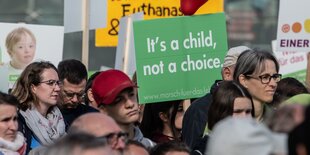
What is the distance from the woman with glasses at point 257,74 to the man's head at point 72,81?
1.22 m

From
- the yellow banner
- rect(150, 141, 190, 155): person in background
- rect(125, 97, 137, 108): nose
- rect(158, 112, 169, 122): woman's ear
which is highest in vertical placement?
the yellow banner

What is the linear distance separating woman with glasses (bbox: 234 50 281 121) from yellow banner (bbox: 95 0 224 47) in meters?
2.71

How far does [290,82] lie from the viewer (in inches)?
278

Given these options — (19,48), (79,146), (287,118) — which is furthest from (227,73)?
(287,118)

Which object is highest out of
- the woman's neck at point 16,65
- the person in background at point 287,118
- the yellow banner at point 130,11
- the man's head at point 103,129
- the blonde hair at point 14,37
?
the yellow banner at point 130,11

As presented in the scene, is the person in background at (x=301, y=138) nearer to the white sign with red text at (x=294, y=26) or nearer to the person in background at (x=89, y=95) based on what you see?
the person in background at (x=89, y=95)

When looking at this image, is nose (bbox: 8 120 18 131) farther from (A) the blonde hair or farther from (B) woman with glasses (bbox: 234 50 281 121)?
(A) the blonde hair

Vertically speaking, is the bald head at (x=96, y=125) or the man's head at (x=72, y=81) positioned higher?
the bald head at (x=96, y=125)

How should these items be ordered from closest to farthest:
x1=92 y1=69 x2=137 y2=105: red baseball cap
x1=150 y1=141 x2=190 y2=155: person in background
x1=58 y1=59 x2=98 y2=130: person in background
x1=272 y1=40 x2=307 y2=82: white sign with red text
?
x1=150 y1=141 x2=190 y2=155: person in background
x1=92 y1=69 x2=137 y2=105: red baseball cap
x1=58 y1=59 x2=98 y2=130: person in background
x1=272 y1=40 x2=307 y2=82: white sign with red text

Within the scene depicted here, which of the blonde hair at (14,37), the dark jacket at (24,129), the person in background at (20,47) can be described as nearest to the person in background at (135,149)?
the dark jacket at (24,129)

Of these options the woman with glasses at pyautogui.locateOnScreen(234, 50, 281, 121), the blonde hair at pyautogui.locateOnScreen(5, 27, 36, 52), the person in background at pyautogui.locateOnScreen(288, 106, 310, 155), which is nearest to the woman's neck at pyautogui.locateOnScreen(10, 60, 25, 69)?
the blonde hair at pyautogui.locateOnScreen(5, 27, 36, 52)

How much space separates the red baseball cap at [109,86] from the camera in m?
4.77

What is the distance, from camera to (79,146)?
2.51 m

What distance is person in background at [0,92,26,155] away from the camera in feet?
16.3
